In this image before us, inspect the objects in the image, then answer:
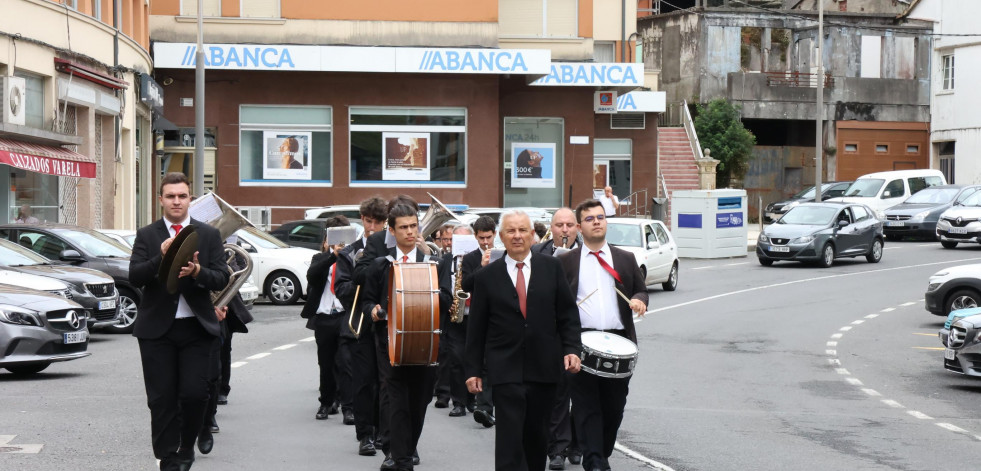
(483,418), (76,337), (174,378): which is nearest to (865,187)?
(76,337)

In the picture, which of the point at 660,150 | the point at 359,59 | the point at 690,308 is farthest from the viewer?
the point at 660,150

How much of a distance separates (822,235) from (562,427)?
2315 centimetres

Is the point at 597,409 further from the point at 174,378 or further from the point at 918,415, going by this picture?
the point at 918,415

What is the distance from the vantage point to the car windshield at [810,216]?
106 feet

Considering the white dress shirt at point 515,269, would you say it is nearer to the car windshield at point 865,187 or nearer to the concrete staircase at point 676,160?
the car windshield at point 865,187

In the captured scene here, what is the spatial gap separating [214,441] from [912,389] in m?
7.86

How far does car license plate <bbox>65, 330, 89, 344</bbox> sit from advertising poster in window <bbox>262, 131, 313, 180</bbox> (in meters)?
23.5

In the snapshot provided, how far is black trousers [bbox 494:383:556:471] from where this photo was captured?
780cm

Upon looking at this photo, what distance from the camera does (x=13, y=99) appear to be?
25.7 metres

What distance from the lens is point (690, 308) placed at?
23562 mm

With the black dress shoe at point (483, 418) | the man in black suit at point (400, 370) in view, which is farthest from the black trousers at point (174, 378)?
the black dress shoe at point (483, 418)

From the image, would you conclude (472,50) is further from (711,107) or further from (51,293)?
(51,293)


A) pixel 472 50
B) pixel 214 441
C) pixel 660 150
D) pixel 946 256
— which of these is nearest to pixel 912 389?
pixel 214 441

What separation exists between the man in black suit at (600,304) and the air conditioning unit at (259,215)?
28163 mm
